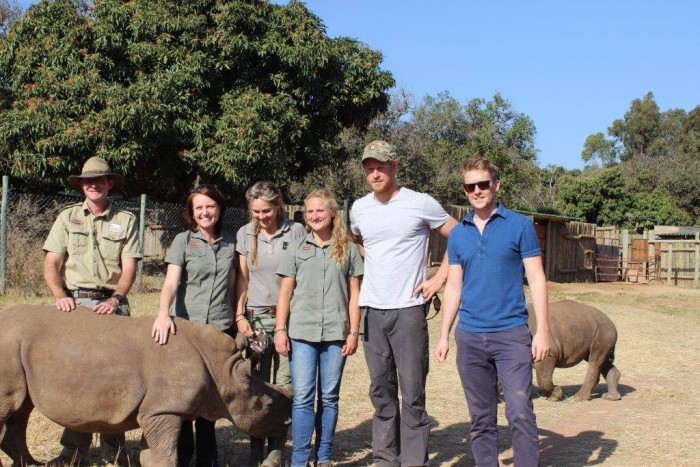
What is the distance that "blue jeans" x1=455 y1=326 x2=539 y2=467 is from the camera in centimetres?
462

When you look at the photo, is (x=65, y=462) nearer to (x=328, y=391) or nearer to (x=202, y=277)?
(x=202, y=277)

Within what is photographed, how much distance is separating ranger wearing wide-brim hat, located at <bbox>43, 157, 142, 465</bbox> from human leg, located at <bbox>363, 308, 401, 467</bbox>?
5.70 ft

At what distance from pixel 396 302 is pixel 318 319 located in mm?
552

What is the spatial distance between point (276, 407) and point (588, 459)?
2.59 m

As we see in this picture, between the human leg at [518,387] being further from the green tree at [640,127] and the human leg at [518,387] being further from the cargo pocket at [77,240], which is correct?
the green tree at [640,127]

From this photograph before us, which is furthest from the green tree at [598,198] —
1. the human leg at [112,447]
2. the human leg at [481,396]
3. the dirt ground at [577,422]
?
the human leg at [112,447]

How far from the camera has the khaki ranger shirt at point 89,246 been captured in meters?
5.29

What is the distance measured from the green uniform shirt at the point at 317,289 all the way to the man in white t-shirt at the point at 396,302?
0.51 ft

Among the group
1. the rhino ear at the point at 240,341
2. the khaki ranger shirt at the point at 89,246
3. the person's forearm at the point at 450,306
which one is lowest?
the rhino ear at the point at 240,341

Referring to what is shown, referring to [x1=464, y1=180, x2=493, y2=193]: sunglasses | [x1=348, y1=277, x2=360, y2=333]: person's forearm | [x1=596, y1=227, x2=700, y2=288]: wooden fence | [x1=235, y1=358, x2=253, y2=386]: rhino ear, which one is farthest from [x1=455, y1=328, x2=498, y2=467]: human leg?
[x1=596, y1=227, x2=700, y2=288]: wooden fence

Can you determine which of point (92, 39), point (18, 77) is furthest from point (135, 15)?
point (18, 77)

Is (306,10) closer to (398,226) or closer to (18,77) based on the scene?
(18,77)

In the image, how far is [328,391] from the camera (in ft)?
17.3

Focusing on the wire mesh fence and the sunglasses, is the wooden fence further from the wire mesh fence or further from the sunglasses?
the sunglasses
